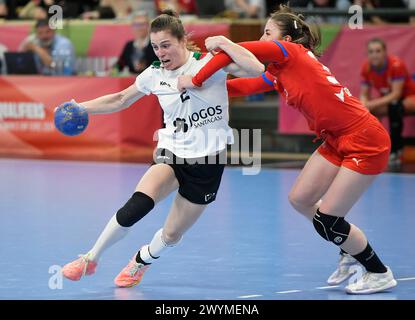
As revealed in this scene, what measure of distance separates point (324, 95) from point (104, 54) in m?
9.80

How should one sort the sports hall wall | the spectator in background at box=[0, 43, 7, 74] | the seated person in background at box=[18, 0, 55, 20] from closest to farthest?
the sports hall wall
the spectator in background at box=[0, 43, 7, 74]
the seated person in background at box=[18, 0, 55, 20]

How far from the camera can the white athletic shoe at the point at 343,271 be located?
→ 7020 mm

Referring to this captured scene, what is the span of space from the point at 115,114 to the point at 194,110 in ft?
26.2

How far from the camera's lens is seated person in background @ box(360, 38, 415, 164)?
13.8 meters

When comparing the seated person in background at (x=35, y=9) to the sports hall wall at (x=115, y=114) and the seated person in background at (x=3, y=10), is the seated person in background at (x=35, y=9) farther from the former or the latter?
the sports hall wall at (x=115, y=114)

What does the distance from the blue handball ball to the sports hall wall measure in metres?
7.52

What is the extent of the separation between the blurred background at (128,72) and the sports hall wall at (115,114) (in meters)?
0.01

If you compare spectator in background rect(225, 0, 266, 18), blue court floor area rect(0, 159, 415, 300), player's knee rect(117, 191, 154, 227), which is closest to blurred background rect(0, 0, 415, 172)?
spectator in background rect(225, 0, 266, 18)

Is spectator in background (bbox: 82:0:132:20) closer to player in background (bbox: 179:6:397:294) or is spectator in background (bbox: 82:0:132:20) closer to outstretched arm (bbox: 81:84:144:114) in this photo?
outstretched arm (bbox: 81:84:144:114)

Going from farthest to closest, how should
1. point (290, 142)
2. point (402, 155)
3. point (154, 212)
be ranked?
point (290, 142), point (402, 155), point (154, 212)

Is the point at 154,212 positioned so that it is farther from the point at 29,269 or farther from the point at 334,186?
the point at 334,186

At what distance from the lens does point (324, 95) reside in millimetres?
6645
